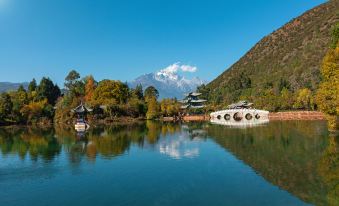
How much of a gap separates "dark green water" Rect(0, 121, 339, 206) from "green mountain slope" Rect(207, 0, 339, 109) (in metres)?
82.7

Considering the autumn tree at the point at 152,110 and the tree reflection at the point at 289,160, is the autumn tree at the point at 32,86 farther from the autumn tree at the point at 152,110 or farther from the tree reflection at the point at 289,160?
the tree reflection at the point at 289,160

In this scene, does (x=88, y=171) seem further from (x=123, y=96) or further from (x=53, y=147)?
(x=123, y=96)

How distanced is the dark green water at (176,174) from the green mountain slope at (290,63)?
82.7 metres

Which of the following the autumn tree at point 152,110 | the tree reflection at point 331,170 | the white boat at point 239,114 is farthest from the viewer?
the autumn tree at point 152,110

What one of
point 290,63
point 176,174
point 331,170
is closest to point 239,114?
point 290,63

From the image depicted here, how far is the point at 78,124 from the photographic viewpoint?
72938 millimetres

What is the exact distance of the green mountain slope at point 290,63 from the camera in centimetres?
12915

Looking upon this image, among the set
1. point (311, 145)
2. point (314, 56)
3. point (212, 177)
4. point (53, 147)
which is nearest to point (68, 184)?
point (212, 177)

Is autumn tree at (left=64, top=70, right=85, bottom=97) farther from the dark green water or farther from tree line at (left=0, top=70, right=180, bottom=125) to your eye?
the dark green water

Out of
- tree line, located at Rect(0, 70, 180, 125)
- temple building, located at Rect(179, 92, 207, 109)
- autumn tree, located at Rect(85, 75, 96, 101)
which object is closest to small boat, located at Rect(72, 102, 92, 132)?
tree line, located at Rect(0, 70, 180, 125)

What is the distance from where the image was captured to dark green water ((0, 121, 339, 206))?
Answer: 846 inches

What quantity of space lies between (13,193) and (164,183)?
9551 millimetres

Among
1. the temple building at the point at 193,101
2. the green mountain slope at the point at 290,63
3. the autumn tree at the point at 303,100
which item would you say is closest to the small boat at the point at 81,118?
the temple building at the point at 193,101

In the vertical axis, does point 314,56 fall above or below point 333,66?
above
